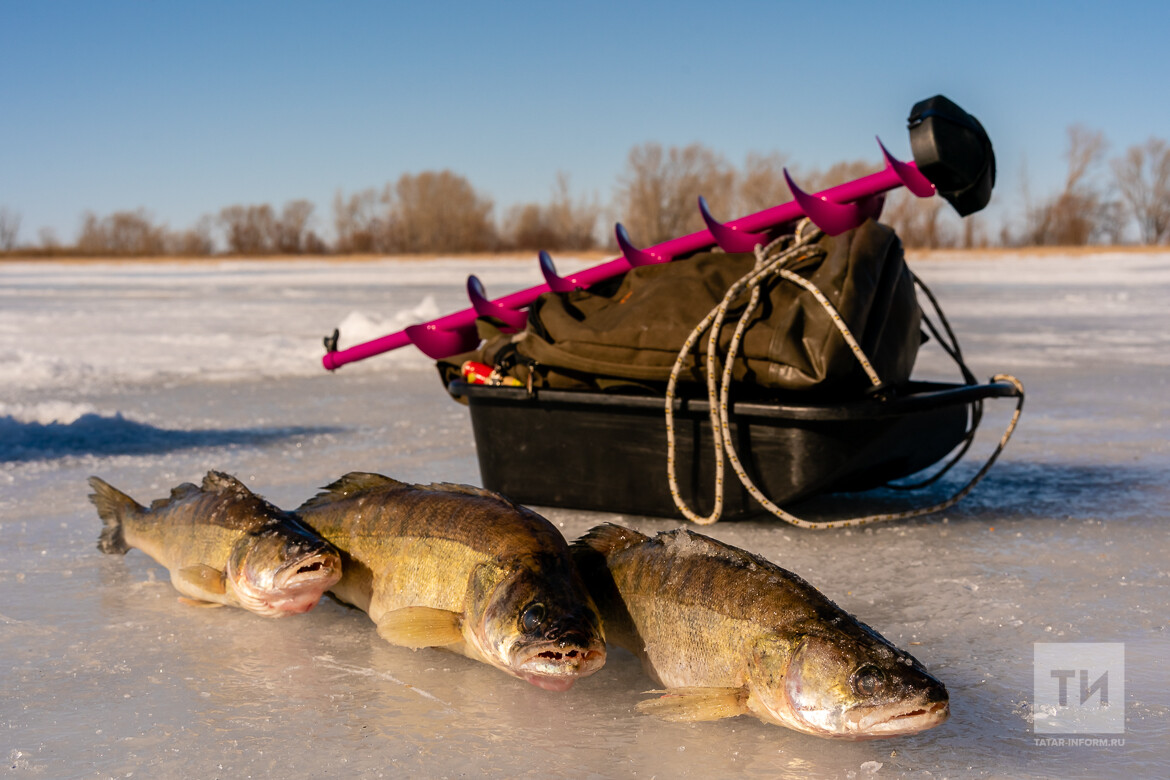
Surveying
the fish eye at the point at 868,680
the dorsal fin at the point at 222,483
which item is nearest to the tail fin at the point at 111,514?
the dorsal fin at the point at 222,483

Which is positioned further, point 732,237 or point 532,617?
point 732,237

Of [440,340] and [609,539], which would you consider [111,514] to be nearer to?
[440,340]

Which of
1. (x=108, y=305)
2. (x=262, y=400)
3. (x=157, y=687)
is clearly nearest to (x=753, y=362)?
(x=157, y=687)

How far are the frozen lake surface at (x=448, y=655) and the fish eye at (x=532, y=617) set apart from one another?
20cm

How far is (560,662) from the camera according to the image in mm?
1704

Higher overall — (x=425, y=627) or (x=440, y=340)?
(x=440, y=340)

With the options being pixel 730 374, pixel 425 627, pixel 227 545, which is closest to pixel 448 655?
pixel 425 627

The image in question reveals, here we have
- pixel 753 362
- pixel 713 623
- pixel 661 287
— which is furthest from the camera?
pixel 661 287

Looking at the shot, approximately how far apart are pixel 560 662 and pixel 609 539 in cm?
50

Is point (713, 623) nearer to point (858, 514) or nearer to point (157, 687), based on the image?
point (157, 687)

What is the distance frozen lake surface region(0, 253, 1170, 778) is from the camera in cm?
169

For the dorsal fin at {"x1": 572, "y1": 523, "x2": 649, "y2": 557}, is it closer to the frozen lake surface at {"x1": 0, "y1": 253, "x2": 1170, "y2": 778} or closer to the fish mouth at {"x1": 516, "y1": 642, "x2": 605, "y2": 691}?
the frozen lake surface at {"x1": 0, "y1": 253, "x2": 1170, "y2": 778}

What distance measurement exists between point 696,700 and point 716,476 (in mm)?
1404

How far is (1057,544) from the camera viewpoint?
297 centimetres
